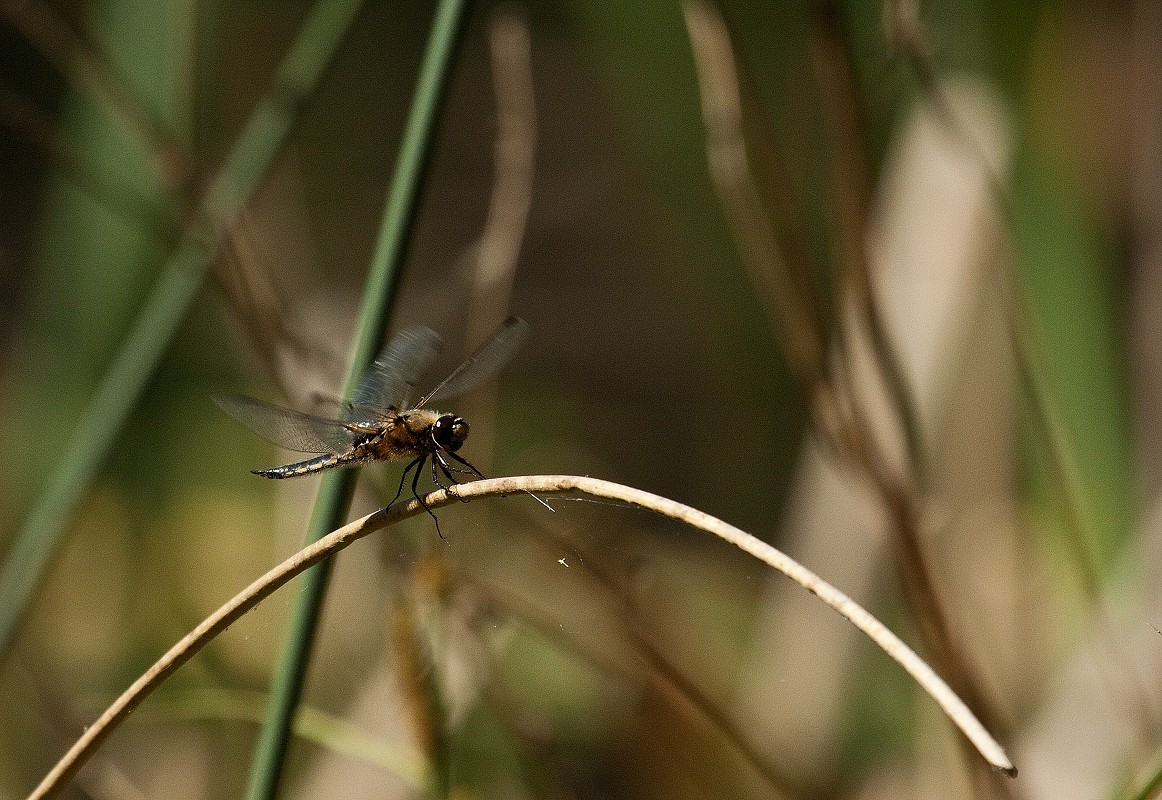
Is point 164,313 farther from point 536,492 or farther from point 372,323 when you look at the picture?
point 536,492

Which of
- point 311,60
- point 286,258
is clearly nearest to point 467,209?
point 286,258

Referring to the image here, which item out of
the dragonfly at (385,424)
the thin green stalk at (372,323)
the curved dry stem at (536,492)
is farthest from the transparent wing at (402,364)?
the curved dry stem at (536,492)

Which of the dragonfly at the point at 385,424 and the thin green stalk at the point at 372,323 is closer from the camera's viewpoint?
the thin green stalk at the point at 372,323

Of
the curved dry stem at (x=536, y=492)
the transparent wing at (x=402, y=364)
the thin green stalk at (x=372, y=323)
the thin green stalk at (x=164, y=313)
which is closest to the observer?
the curved dry stem at (x=536, y=492)

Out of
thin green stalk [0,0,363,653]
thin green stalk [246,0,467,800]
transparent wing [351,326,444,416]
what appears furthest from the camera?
transparent wing [351,326,444,416]

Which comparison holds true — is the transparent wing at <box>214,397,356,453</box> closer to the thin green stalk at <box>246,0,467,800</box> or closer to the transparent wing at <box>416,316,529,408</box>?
the transparent wing at <box>416,316,529,408</box>

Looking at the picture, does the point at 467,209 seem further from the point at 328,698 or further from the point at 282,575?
the point at 282,575

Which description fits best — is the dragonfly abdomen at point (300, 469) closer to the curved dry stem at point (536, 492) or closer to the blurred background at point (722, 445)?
the blurred background at point (722, 445)

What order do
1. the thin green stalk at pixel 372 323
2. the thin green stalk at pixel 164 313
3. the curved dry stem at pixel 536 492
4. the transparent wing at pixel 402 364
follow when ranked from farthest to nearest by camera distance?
the transparent wing at pixel 402 364 → the thin green stalk at pixel 164 313 → the thin green stalk at pixel 372 323 → the curved dry stem at pixel 536 492

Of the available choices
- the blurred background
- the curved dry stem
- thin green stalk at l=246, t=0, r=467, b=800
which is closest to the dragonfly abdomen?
the blurred background
